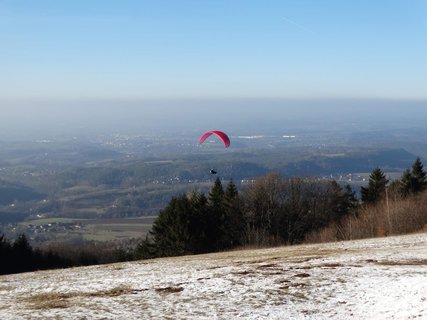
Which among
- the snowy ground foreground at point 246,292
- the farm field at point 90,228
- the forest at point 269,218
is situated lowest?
the farm field at point 90,228

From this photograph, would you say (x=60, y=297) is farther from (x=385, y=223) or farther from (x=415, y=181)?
(x=415, y=181)

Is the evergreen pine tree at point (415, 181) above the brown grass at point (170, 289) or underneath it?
underneath

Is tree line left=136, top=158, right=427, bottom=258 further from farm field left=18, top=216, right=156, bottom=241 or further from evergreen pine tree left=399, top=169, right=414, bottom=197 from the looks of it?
farm field left=18, top=216, right=156, bottom=241

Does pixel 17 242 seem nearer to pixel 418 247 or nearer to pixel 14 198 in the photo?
pixel 418 247

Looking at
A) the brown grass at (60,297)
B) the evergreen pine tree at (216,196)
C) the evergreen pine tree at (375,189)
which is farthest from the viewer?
the evergreen pine tree at (375,189)

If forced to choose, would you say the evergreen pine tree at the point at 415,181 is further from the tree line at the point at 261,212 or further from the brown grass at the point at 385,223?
the brown grass at the point at 385,223

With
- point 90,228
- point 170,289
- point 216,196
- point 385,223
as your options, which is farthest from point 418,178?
point 90,228

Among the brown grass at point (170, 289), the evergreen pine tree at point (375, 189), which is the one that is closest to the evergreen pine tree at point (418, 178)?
the evergreen pine tree at point (375, 189)

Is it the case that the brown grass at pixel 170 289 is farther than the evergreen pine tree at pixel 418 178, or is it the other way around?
the evergreen pine tree at pixel 418 178

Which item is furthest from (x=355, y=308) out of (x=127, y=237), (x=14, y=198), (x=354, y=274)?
(x=14, y=198)
